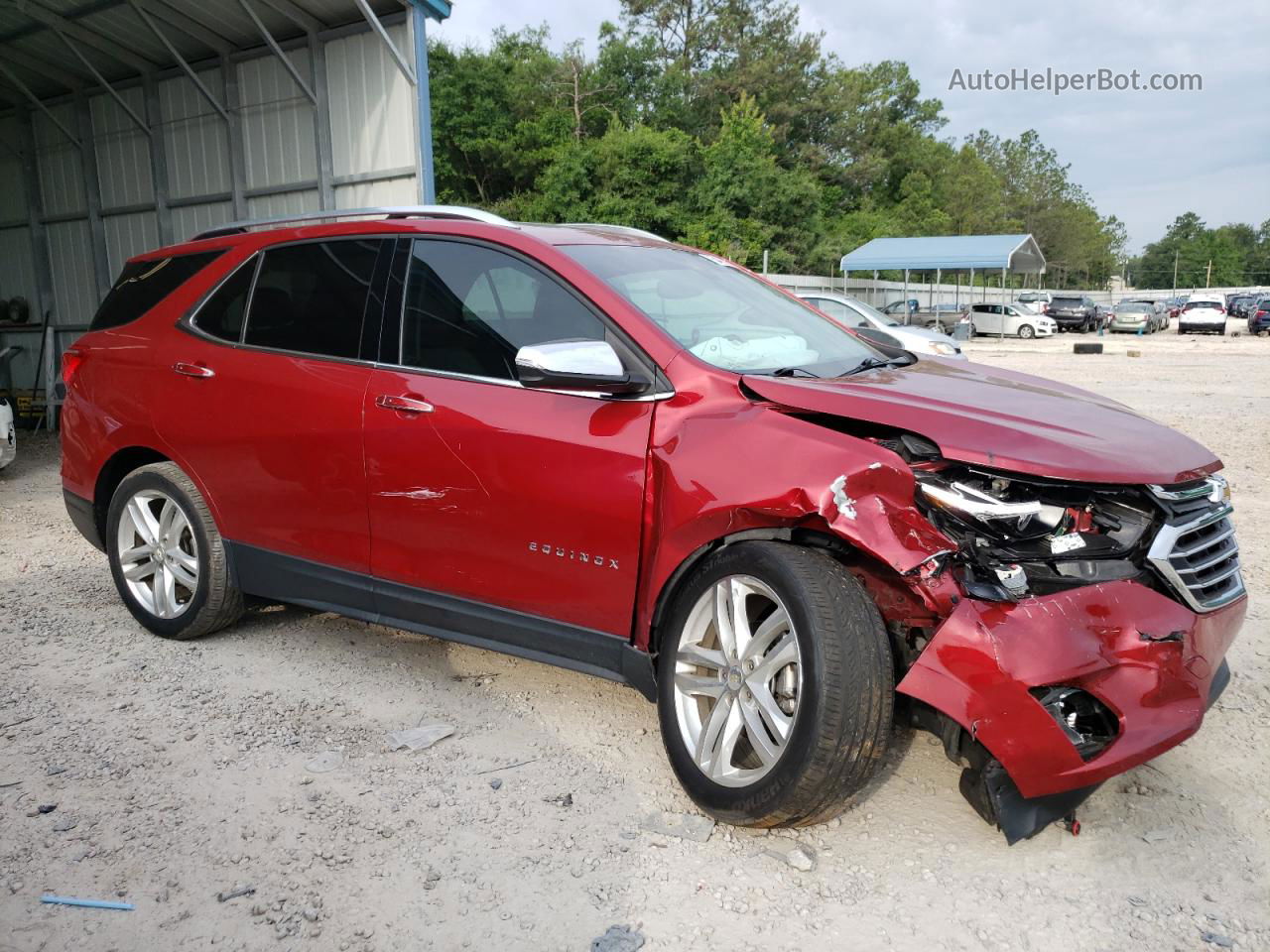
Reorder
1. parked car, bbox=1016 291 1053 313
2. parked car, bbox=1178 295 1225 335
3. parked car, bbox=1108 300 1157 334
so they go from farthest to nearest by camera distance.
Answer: parked car, bbox=1016 291 1053 313 < parked car, bbox=1108 300 1157 334 < parked car, bbox=1178 295 1225 335

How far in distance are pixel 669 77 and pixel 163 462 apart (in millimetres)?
45256

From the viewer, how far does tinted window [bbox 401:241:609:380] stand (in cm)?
316

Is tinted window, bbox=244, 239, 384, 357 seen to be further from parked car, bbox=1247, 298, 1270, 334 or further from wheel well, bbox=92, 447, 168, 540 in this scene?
parked car, bbox=1247, 298, 1270, 334

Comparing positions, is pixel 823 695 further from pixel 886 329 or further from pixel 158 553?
pixel 886 329

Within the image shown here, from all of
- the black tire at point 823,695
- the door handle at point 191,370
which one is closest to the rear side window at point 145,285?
the door handle at point 191,370

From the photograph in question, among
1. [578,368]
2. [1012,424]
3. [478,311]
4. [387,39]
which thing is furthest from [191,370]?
[387,39]

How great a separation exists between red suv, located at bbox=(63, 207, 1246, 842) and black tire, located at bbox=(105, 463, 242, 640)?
0.05 ft

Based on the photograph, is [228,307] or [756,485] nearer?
[756,485]

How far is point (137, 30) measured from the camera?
12.2m

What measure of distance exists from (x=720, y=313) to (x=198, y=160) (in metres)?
12.5

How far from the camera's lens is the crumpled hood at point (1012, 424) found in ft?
8.07

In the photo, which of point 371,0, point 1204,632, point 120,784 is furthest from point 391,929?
point 371,0

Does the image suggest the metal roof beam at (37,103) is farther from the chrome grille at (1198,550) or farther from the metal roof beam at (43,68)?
the chrome grille at (1198,550)

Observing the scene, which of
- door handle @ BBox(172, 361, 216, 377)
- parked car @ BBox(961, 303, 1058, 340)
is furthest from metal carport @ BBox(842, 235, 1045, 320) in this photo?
door handle @ BBox(172, 361, 216, 377)
